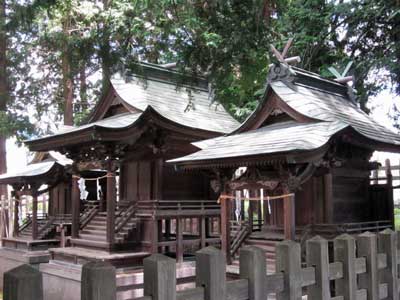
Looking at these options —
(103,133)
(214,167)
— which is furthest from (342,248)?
(103,133)

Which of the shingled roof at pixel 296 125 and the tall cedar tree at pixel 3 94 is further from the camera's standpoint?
the tall cedar tree at pixel 3 94

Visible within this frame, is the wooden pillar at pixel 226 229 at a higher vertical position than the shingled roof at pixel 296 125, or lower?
lower

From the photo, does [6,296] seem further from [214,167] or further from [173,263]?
[214,167]

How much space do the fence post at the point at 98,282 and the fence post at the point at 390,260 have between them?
2732 millimetres

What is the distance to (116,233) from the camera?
41.8 feet

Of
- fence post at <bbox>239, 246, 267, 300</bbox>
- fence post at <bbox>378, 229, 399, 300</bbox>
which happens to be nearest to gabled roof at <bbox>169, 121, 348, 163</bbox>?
fence post at <bbox>378, 229, 399, 300</bbox>

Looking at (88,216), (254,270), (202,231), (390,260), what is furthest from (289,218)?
(88,216)

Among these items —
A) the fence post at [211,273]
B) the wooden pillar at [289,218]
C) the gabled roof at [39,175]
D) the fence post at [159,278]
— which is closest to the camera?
the fence post at [159,278]

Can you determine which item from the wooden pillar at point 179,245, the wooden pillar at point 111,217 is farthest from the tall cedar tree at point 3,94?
the wooden pillar at point 179,245

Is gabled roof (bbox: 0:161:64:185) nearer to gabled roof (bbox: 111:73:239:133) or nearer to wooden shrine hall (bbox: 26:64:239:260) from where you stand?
wooden shrine hall (bbox: 26:64:239:260)

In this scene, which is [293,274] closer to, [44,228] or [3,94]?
[44,228]

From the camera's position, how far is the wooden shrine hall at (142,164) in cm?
1270

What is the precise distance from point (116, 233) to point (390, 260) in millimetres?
9713

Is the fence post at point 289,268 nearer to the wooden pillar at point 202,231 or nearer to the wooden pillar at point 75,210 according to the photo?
the wooden pillar at point 202,231
